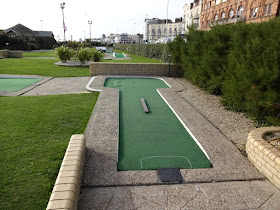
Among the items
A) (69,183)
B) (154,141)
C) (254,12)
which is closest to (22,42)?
(154,141)

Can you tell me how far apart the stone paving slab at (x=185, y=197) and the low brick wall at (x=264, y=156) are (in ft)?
0.64

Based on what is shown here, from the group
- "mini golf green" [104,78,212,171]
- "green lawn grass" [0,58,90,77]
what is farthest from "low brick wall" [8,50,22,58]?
"mini golf green" [104,78,212,171]

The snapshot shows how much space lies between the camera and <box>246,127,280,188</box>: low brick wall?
3.31m

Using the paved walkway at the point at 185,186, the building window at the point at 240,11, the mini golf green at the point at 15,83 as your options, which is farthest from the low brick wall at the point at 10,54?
the building window at the point at 240,11

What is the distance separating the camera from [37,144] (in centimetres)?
418

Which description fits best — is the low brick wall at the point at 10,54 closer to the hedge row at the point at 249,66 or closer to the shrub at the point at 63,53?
the shrub at the point at 63,53

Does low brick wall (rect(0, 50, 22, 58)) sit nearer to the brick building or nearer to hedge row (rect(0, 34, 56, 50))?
hedge row (rect(0, 34, 56, 50))

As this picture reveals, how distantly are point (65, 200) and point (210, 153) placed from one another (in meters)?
2.86

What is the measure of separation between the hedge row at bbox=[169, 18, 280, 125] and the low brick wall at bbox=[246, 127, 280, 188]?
1.47m

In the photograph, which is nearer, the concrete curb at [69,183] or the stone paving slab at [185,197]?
the concrete curb at [69,183]

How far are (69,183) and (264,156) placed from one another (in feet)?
9.99

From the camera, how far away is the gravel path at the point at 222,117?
5.03 m

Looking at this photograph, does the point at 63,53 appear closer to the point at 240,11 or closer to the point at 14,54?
the point at 14,54

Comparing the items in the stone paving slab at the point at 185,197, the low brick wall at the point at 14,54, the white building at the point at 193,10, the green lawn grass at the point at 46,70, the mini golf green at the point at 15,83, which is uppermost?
the white building at the point at 193,10
